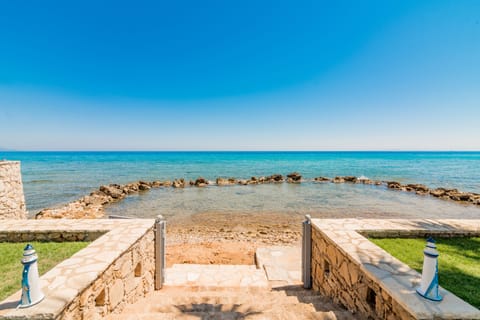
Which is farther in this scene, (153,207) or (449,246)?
(153,207)

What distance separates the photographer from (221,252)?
8.11m

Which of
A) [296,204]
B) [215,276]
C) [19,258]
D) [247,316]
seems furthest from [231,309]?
[296,204]

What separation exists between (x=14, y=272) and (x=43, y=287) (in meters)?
1.63

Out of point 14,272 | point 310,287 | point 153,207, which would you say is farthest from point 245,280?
point 153,207

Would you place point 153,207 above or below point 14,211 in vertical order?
below

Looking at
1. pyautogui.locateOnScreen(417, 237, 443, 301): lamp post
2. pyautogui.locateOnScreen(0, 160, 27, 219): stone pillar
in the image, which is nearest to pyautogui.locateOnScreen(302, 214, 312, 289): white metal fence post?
pyautogui.locateOnScreen(417, 237, 443, 301): lamp post

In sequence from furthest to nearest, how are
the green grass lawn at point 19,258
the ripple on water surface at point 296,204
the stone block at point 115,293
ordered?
the ripple on water surface at point 296,204
the stone block at point 115,293
the green grass lawn at point 19,258

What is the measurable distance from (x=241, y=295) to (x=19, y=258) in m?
4.14

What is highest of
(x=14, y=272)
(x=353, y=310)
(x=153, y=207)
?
(x=14, y=272)

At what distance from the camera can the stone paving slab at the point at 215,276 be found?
5.54 meters

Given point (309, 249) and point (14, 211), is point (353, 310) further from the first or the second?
point (14, 211)

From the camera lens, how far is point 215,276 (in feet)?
19.5

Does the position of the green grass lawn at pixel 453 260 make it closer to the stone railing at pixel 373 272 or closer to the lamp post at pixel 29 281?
the stone railing at pixel 373 272

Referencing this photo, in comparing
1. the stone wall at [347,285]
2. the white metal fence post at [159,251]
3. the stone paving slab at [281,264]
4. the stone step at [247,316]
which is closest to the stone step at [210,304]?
the stone step at [247,316]
